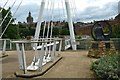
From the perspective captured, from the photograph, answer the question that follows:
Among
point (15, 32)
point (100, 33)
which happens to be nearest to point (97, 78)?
point (100, 33)

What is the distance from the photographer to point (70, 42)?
42.9 feet

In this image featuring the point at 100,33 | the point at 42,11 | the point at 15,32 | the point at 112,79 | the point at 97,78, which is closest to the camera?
the point at 112,79

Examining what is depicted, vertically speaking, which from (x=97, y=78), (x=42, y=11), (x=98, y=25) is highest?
(x=42, y=11)

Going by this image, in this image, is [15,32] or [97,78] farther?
[15,32]

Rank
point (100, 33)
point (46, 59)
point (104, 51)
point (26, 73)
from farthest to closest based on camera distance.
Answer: point (100, 33)
point (104, 51)
point (46, 59)
point (26, 73)

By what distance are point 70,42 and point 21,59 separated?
7890mm

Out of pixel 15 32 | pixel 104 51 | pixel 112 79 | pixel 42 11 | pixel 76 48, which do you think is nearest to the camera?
pixel 112 79

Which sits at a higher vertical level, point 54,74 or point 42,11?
point 42,11

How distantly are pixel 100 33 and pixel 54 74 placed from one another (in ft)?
15.6

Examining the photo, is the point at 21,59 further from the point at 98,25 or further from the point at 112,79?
the point at 98,25

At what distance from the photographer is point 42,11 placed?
435 inches

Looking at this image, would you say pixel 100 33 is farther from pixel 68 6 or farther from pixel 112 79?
pixel 112 79

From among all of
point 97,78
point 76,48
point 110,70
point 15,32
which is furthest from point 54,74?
point 15,32

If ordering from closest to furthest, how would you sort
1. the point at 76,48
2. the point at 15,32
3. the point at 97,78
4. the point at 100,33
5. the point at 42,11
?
the point at 97,78
the point at 100,33
the point at 42,11
the point at 76,48
the point at 15,32
